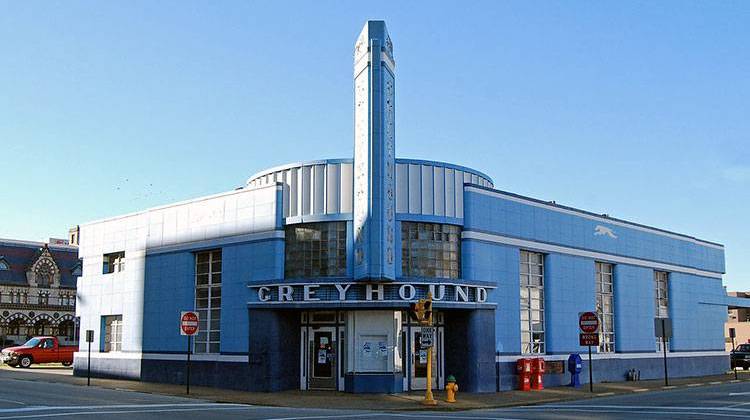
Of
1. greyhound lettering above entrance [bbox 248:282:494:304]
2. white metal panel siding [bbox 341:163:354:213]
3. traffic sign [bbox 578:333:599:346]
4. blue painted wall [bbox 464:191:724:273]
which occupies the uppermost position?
white metal panel siding [bbox 341:163:354:213]

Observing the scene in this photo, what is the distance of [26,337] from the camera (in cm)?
8144

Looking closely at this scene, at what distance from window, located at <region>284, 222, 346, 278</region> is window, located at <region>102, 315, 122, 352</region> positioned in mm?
12186

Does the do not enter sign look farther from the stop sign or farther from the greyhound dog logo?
Result: the greyhound dog logo

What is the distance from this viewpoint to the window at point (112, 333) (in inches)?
1569

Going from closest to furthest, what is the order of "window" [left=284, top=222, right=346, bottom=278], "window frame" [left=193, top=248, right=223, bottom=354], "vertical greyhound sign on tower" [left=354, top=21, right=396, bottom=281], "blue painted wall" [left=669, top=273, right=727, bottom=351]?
"vertical greyhound sign on tower" [left=354, top=21, right=396, bottom=281]
"window" [left=284, top=222, right=346, bottom=278]
"window frame" [left=193, top=248, right=223, bottom=354]
"blue painted wall" [left=669, top=273, right=727, bottom=351]

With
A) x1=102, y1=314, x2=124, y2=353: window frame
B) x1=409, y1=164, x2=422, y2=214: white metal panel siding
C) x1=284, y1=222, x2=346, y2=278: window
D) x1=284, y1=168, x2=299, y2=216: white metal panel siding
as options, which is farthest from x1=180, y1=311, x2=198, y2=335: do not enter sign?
x1=102, y1=314, x2=124, y2=353: window frame

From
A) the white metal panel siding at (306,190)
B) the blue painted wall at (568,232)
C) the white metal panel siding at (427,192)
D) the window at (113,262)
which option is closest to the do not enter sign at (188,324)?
the white metal panel siding at (306,190)

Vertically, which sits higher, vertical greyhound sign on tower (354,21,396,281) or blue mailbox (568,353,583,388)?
vertical greyhound sign on tower (354,21,396,281)

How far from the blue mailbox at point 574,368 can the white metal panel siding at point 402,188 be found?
413 inches

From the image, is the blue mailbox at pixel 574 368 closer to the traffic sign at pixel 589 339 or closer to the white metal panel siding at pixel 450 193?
the traffic sign at pixel 589 339

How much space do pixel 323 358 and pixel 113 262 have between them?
15.2 m

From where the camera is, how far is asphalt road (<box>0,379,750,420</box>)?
2136cm

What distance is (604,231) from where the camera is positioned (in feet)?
132

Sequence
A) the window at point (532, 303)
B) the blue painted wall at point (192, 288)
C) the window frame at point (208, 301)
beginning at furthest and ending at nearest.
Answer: the window at point (532, 303)
the window frame at point (208, 301)
the blue painted wall at point (192, 288)
